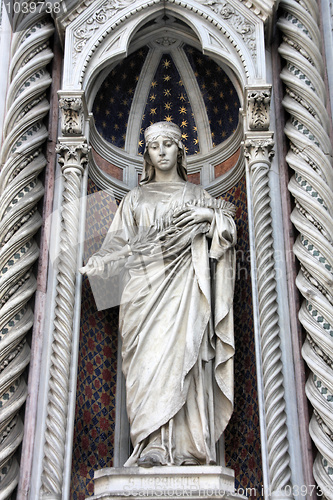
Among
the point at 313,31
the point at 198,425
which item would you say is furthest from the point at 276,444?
the point at 313,31

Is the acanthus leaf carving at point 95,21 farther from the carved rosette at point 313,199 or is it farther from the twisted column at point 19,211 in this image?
the carved rosette at point 313,199

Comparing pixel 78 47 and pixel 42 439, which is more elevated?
pixel 78 47

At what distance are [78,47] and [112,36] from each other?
0.35 meters

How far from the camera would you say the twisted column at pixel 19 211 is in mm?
5949

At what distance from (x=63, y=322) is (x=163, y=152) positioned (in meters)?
1.85

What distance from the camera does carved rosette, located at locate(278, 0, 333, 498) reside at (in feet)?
19.0

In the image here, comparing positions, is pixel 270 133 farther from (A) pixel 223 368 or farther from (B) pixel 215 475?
(B) pixel 215 475

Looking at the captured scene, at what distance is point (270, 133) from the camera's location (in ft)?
22.5

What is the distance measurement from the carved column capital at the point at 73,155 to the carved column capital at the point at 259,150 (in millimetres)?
1418

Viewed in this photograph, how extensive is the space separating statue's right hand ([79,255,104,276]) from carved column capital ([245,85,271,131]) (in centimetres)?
179

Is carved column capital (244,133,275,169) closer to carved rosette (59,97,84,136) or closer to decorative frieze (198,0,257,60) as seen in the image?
decorative frieze (198,0,257,60)

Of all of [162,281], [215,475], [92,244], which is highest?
[92,244]

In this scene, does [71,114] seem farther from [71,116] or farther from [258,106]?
[258,106]

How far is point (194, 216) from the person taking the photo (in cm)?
661
